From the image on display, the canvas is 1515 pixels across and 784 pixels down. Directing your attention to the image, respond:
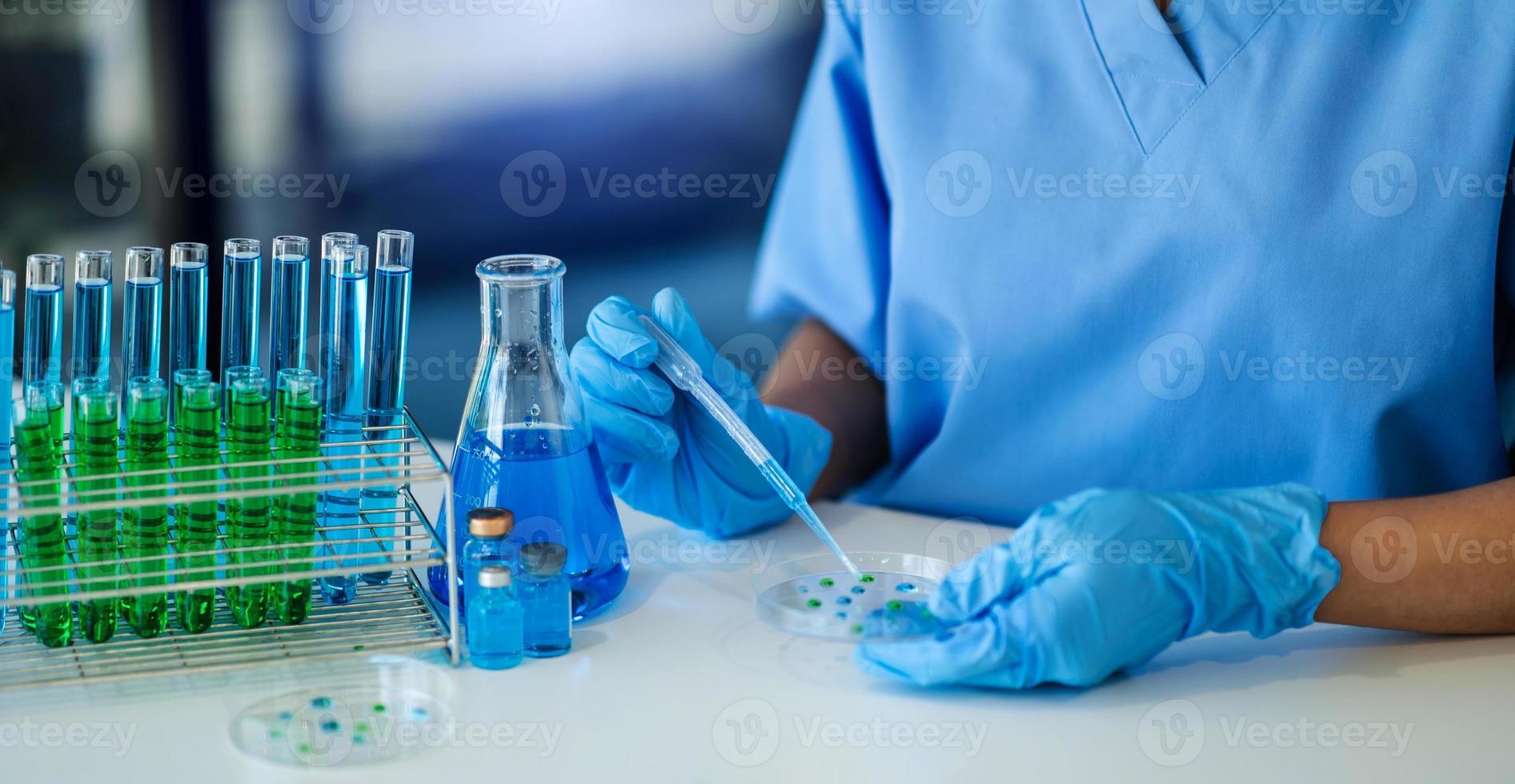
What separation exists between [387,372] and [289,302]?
0.37ft

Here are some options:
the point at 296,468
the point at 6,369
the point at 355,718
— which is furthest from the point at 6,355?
the point at 355,718

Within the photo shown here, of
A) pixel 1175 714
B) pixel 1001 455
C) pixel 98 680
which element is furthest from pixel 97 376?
pixel 1001 455

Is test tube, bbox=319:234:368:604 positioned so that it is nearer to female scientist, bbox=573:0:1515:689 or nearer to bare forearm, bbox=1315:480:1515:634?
female scientist, bbox=573:0:1515:689

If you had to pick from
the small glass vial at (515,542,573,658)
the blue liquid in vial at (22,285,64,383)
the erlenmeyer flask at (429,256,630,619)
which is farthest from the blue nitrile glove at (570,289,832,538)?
the blue liquid in vial at (22,285,64,383)

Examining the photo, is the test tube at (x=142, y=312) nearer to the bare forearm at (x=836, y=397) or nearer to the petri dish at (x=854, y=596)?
the petri dish at (x=854, y=596)

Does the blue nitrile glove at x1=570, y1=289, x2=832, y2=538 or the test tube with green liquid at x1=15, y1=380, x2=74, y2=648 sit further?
the blue nitrile glove at x1=570, y1=289, x2=832, y2=538

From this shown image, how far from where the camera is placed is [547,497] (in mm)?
1145

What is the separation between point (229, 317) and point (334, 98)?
9.98 ft

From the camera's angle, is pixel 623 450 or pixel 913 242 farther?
pixel 913 242

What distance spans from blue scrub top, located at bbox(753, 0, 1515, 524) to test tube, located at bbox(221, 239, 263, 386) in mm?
811

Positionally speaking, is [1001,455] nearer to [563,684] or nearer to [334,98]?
[563,684]

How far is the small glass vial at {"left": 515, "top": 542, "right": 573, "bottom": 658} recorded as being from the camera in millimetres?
1086

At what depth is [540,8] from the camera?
12.0 ft

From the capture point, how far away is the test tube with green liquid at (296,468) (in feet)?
3.65
